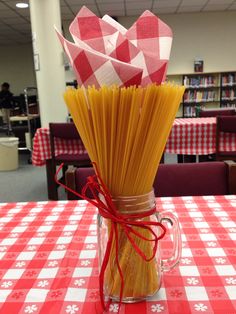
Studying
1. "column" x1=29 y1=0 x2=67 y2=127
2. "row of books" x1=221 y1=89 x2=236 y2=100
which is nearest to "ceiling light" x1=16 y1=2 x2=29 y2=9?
"column" x1=29 y1=0 x2=67 y2=127

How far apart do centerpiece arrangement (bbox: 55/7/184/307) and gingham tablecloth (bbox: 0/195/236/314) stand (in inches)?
2.0

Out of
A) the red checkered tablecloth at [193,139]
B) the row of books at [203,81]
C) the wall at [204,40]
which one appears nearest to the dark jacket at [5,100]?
the wall at [204,40]

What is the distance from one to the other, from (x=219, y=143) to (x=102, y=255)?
7.68ft

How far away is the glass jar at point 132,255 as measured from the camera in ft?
1.54

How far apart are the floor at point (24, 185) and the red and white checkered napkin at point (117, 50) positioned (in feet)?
8.85

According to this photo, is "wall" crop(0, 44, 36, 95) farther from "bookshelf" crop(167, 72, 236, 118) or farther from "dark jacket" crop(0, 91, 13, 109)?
"bookshelf" crop(167, 72, 236, 118)

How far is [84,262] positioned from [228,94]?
7087 mm

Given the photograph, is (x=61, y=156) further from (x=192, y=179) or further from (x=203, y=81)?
(x=203, y=81)

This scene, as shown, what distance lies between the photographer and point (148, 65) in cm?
47

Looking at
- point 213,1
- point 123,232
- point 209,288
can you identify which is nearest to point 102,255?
point 123,232

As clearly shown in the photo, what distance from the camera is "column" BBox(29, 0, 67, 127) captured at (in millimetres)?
3748

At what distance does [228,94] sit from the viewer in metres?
7.08

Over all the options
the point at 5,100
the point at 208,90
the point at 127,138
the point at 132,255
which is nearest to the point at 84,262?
the point at 132,255

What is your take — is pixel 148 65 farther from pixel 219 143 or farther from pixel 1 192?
pixel 1 192
